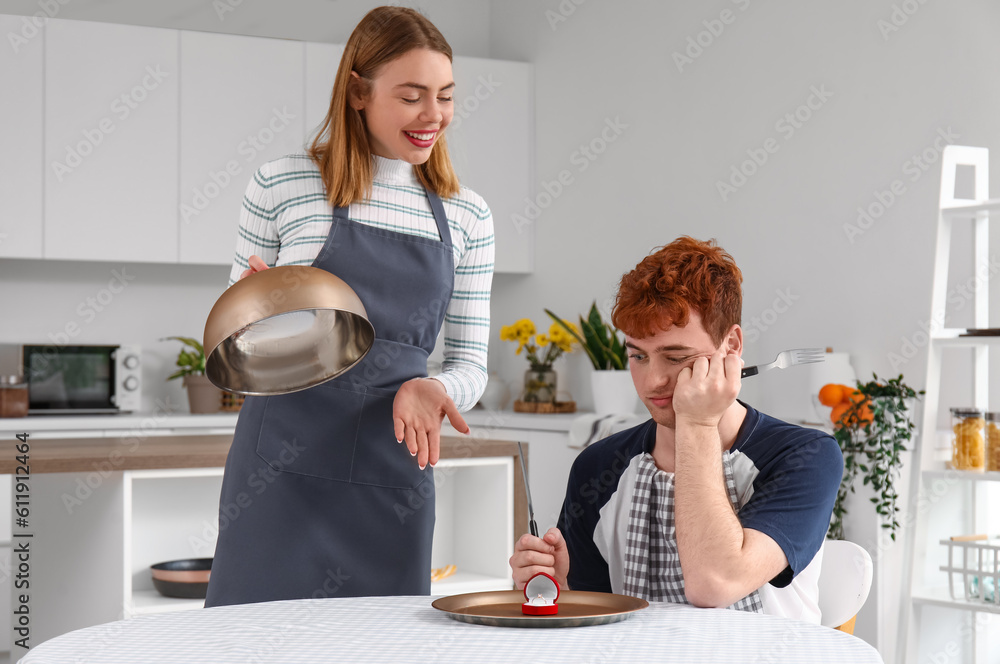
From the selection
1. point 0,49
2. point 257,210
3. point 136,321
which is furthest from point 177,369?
point 257,210

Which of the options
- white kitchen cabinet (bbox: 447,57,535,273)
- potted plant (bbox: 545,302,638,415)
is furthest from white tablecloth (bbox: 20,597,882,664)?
white kitchen cabinet (bbox: 447,57,535,273)

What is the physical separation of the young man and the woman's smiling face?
13.3 inches

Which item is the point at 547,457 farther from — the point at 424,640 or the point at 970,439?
the point at 424,640

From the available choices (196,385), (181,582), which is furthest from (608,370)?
(181,582)

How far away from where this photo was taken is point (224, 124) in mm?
4254
